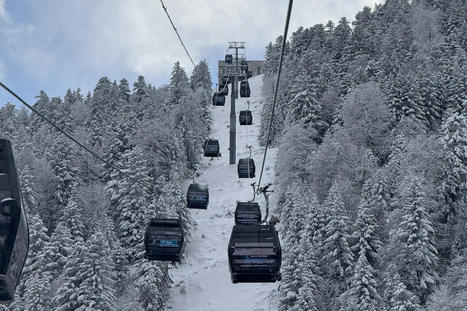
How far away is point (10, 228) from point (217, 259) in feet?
169

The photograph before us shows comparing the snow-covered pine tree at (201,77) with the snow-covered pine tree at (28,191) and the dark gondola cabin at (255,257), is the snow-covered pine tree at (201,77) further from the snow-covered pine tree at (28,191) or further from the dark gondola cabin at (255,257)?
the dark gondola cabin at (255,257)

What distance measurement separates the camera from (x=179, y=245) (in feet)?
64.5

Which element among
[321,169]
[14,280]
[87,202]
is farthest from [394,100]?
[14,280]

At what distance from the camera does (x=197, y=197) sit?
36.7m

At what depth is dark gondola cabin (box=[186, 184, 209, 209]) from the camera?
3664 centimetres

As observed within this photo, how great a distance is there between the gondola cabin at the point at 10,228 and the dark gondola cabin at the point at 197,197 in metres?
28.8

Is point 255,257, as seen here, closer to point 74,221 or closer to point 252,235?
point 252,235

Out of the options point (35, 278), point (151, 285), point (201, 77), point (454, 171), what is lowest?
point (151, 285)

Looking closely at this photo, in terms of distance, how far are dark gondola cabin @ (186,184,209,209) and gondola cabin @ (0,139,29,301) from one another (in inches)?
1132

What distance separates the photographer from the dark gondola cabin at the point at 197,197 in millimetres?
36644

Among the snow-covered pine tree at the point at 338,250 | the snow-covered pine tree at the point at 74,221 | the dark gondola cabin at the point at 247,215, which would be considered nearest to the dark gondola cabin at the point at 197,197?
the dark gondola cabin at the point at 247,215

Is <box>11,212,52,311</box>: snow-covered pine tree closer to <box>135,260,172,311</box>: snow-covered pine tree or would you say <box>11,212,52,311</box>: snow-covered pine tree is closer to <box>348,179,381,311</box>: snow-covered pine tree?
<box>135,260,172,311</box>: snow-covered pine tree

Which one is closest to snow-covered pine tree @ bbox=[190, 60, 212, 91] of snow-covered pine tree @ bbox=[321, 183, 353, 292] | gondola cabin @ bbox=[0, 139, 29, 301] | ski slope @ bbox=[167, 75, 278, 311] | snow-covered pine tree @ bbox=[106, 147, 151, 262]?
ski slope @ bbox=[167, 75, 278, 311]

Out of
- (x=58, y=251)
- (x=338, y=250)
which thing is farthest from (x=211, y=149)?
(x=58, y=251)
